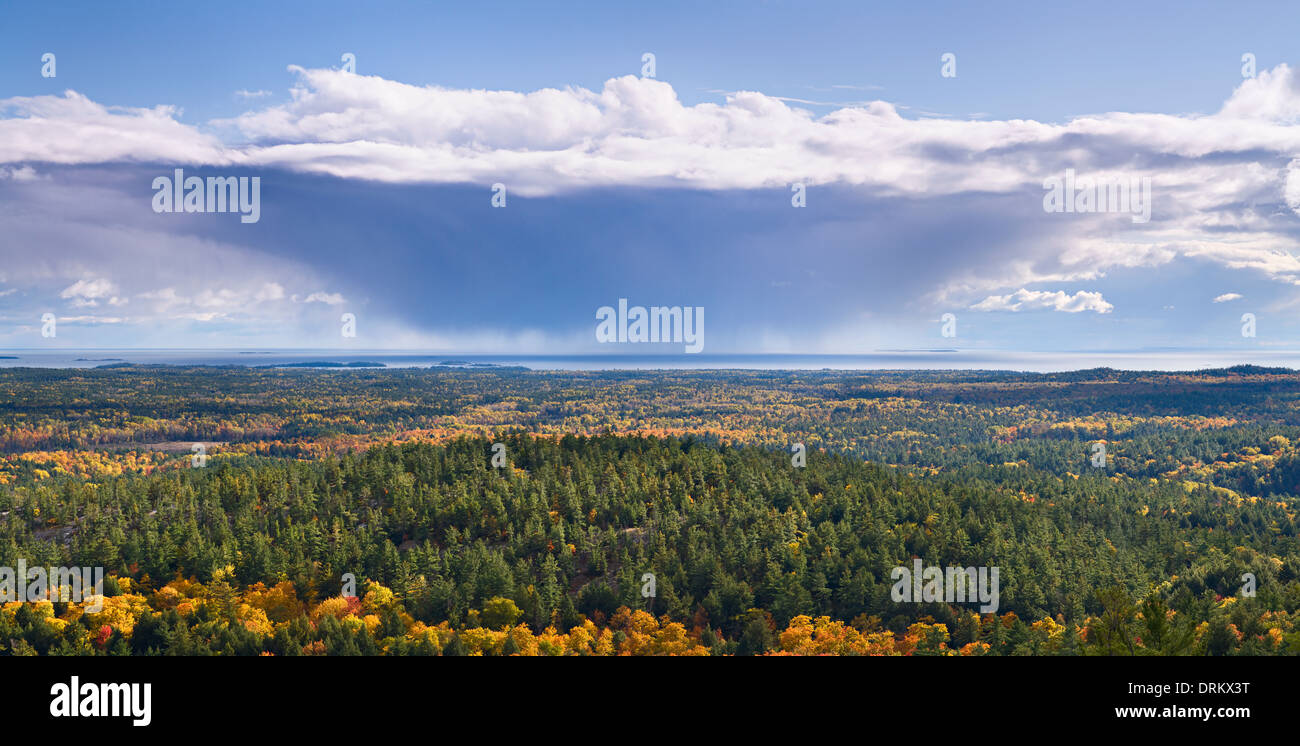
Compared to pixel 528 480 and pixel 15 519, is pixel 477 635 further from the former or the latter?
pixel 15 519

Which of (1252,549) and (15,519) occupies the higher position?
(15,519)

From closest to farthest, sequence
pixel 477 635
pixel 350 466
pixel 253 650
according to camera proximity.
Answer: pixel 253 650 → pixel 477 635 → pixel 350 466

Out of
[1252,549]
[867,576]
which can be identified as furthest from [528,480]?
[1252,549]

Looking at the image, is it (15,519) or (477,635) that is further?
(15,519)

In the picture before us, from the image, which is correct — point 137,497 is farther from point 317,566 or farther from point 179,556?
point 317,566

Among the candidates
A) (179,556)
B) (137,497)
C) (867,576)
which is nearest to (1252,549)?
(867,576)
